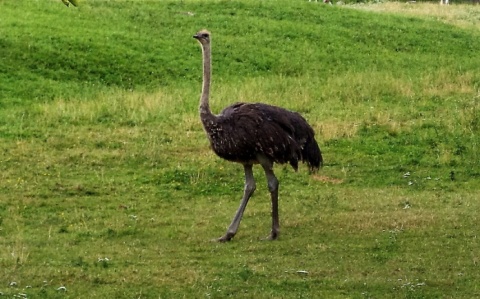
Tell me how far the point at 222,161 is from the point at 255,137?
16.3ft

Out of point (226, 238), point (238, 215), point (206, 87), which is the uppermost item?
point (206, 87)

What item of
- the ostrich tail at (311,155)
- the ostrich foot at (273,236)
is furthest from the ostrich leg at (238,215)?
the ostrich tail at (311,155)

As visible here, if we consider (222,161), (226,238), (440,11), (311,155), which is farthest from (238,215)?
(440,11)

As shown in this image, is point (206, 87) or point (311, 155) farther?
point (311, 155)

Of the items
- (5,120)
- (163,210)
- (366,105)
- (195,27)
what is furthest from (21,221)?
(195,27)

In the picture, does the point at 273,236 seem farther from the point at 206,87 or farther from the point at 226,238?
the point at 206,87

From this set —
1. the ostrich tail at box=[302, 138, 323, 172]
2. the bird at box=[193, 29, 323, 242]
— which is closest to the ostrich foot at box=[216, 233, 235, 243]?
the bird at box=[193, 29, 323, 242]

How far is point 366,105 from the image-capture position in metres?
21.7

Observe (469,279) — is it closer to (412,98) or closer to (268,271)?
(268,271)

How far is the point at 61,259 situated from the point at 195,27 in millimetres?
20065

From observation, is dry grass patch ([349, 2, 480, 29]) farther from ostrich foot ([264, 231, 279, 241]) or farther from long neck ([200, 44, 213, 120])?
ostrich foot ([264, 231, 279, 241])

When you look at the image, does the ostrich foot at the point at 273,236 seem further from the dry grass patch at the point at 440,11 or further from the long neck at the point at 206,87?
the dry grass patch at the point at 440,11

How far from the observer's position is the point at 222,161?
1697 centimetres

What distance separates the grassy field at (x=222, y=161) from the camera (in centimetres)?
1051
